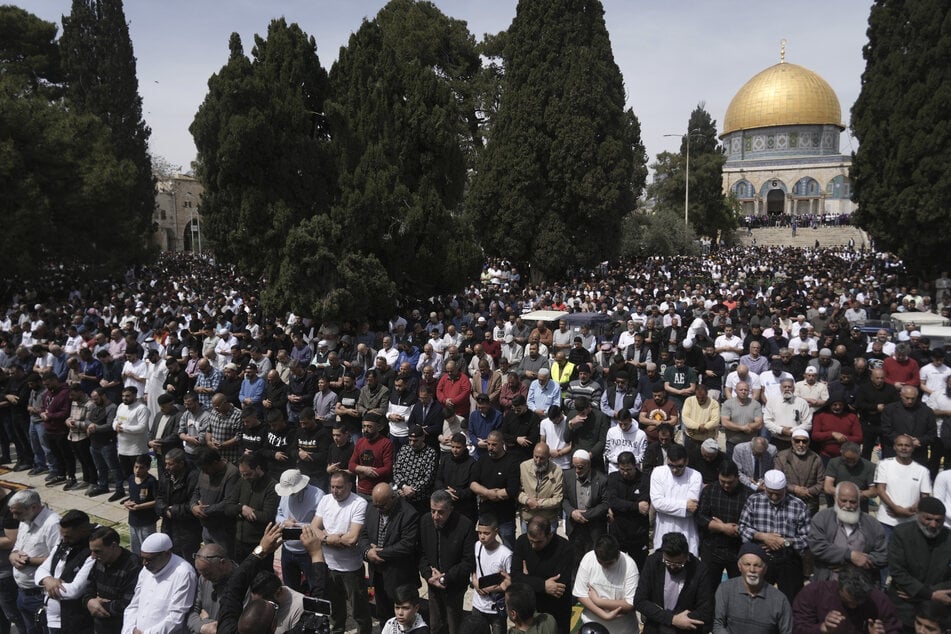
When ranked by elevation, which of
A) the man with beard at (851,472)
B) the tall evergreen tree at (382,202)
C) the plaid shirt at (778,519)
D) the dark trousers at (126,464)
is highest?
the tall evergreen tree at (382,202)

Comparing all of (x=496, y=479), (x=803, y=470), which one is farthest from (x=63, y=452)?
(x=803, y=470)

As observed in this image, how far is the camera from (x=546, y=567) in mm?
4570

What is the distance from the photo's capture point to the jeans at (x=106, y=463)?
27.2ft

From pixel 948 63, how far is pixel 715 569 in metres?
22.2

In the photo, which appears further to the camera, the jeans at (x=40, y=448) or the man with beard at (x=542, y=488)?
the jeans at (x=40, y=448)

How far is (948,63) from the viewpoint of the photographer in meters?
20.3

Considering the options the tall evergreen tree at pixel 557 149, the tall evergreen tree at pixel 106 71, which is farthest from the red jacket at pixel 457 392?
the tall evergreen tree at pixel 106 71

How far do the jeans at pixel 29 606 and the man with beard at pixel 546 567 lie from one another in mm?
3722

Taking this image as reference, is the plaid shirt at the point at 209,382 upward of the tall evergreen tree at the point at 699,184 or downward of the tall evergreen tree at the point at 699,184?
downward

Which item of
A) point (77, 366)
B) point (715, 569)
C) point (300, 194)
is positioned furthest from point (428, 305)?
point (715, 569)

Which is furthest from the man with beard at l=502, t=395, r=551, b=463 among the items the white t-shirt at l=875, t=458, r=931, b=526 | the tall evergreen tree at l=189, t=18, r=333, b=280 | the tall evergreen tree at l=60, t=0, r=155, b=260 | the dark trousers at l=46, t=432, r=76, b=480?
the tall evergreen tree at l=60, t=0, r=155, b=260

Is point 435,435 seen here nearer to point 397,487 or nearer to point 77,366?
point 397,487

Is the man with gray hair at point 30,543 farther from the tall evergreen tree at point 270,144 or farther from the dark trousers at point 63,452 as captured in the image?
the tall evergreen tree at point 270,144

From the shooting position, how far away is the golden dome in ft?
218
